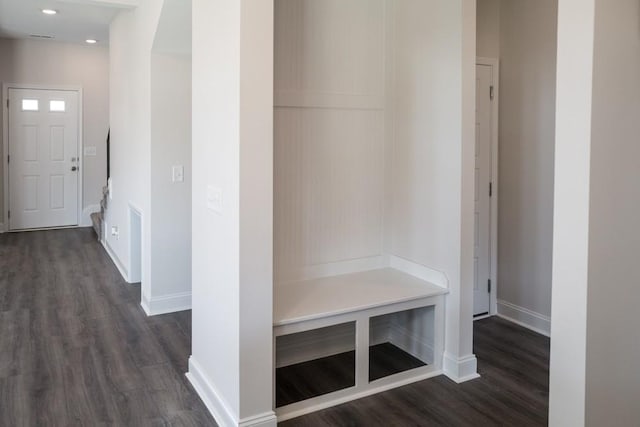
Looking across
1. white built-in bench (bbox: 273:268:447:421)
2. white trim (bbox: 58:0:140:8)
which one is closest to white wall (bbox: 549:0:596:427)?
white built-in bench (bbox: 273:268:447:421)

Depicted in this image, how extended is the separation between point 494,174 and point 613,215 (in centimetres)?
244

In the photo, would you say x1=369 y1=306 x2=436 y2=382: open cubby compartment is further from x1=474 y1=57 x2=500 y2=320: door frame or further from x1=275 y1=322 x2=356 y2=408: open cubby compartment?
x1=474 y1=57 x2=500 y2=320: door frame

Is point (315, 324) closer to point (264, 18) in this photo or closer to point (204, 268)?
point (204, 268)

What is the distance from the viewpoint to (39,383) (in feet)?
10.1

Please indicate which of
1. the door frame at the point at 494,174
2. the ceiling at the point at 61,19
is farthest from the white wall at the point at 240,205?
the ceiling at the point at 61,19

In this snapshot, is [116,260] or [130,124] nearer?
[130,124]

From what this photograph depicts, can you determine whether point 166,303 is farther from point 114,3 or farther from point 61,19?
point 61,19

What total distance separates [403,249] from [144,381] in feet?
5.98

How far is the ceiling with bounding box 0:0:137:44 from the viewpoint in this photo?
5406 millimetres

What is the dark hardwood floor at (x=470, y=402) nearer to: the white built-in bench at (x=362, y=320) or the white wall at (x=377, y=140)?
the white built-in bench at (x=362, y=320)

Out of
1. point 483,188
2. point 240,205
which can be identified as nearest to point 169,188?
point 240,205

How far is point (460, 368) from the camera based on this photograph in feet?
10.4

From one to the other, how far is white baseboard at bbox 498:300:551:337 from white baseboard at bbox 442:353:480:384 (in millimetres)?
957

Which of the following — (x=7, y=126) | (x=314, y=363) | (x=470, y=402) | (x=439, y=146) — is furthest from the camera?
(x=7, y=126)
